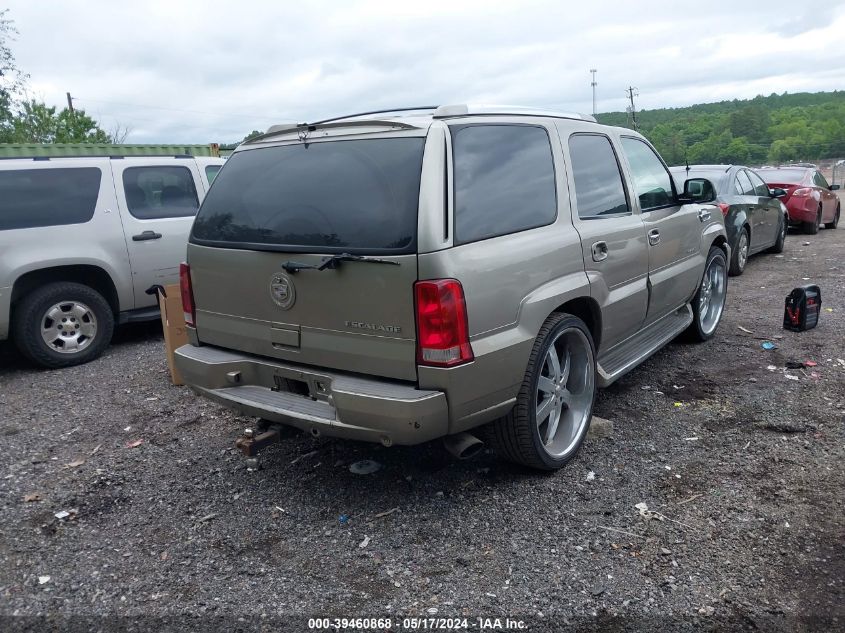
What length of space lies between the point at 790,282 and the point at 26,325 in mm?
9182

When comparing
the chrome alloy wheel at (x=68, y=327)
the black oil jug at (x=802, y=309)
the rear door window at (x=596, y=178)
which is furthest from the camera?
the black oil jug at (x=802, y=309)

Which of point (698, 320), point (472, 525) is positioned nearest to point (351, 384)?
point (472, 525)

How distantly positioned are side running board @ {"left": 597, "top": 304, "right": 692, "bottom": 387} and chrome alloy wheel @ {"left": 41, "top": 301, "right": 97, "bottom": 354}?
16.1 feet

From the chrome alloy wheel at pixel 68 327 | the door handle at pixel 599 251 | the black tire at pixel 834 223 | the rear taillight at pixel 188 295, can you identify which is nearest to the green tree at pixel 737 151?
the black tire at pixel 834 223

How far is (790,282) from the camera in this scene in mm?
9172

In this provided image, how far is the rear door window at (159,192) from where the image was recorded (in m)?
6.92

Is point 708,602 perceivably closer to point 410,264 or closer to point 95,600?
point 410,264

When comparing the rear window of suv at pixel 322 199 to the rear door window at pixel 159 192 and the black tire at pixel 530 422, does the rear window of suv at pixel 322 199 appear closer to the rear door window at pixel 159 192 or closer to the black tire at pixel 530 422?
the black tire at pixel 530 422

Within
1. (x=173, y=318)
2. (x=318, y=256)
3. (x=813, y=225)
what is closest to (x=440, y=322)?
(x=318, y=256)

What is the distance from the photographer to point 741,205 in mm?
9680

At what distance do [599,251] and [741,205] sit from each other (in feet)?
22.2

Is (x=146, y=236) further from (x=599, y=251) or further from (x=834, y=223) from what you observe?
(x=834, y=223)

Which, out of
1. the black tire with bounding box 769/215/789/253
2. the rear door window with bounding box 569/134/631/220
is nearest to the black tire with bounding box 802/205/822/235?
the black tire with bounding box 769/215/789/253

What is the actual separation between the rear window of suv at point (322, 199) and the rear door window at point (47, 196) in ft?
10.6
